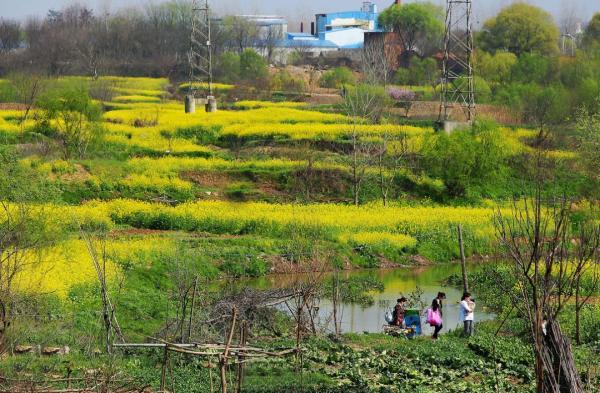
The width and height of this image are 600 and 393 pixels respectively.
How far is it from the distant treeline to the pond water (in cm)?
4483

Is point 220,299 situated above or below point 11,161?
below

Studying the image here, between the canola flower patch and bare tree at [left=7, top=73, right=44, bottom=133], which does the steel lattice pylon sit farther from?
the canola flower patch

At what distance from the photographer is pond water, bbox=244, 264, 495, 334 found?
22094mm

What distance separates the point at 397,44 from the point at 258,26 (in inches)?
1143

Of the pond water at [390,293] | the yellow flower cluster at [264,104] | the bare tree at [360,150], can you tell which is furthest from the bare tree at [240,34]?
the pond water at [390,293]

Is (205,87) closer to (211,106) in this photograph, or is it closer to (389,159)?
(211,106)

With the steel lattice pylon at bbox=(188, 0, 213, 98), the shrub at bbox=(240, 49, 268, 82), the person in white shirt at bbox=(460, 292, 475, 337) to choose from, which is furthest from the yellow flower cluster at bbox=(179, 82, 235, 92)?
the person in white shirt at bbox=(460, 292, 475, 337)

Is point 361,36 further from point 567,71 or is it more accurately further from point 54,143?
point 54,143

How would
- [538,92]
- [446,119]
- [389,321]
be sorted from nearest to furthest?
[389,321] → [446,119] → [538,92]

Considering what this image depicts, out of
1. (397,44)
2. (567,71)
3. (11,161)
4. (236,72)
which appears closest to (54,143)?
(11,161)

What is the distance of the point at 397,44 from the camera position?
85.1m

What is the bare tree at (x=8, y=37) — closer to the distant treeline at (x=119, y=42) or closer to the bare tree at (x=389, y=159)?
the distant treeline at (x=119, y=42)

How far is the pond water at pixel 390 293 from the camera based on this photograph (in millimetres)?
22094

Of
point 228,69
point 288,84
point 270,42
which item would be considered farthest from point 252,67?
point 270,42
